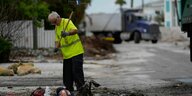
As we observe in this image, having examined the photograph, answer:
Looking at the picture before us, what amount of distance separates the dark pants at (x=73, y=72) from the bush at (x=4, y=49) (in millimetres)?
7595

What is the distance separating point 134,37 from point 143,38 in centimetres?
90

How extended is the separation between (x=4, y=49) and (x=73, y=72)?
957 cm

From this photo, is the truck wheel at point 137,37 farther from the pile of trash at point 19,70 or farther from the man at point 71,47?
the man at point 71,47

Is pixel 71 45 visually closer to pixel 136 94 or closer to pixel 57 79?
pixel 136 94

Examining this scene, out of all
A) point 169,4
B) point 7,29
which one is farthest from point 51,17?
point 169,4

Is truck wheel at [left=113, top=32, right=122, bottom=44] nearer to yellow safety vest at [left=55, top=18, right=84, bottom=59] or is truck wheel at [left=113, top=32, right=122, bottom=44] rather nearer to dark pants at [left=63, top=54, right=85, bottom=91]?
dark pants at [left=63, top=54, right=85, bottom=91]

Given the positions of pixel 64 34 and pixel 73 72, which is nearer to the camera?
pixel 64 34

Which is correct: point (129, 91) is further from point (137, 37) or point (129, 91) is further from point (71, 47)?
point (137, 37)

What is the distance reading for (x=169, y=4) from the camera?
216 feet

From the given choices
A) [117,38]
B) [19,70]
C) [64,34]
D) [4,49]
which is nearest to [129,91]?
[64,34]

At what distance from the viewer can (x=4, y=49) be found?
20984 millimetres

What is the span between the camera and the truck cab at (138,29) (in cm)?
5331

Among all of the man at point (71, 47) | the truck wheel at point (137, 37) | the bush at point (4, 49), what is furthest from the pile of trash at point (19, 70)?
the truck wheel at point (137, 37)

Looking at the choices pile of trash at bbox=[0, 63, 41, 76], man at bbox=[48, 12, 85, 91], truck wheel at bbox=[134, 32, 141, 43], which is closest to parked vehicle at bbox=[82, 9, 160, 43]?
truck wheel at bbox=[134, 32, 141, 43]
